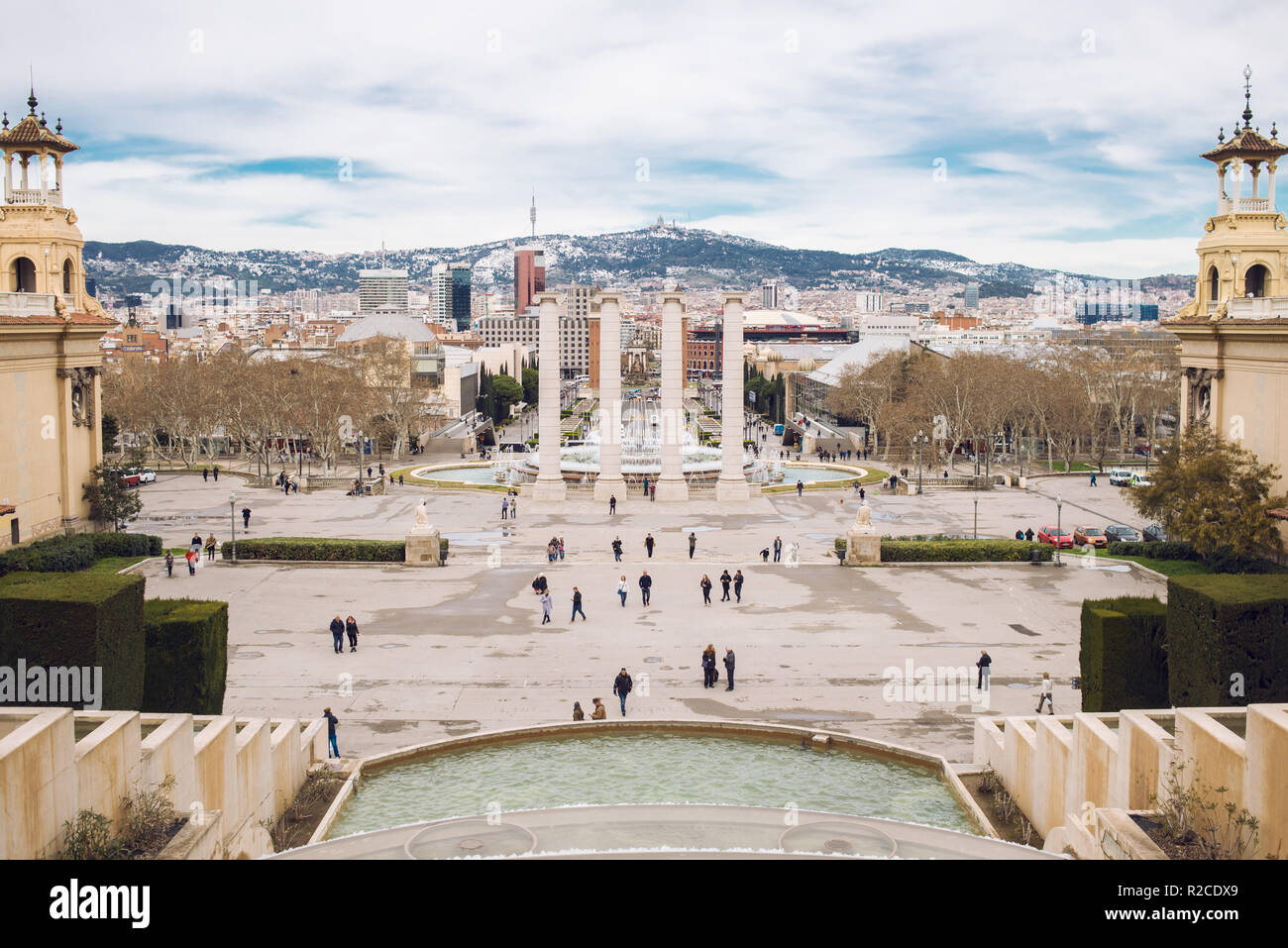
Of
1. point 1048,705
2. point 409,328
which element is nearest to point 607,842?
point 1048,705

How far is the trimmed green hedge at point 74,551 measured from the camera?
31.9m

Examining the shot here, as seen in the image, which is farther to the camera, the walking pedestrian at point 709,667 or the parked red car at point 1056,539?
the parked red car at point 1056,539

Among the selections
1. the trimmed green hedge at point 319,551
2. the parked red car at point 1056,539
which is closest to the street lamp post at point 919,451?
the parked red car at point 1056,539

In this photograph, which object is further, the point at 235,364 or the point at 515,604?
the point at 235,364

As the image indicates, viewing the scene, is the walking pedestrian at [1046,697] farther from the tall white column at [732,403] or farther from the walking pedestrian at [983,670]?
the tall white column at [732,403]

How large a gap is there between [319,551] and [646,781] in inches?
960

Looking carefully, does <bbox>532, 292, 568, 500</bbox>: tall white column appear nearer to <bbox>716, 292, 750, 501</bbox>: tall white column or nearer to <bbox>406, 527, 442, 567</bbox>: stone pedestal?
<bbox>716, 292, 750, 501</bbox>: tall white column

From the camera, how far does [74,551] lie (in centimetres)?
3569

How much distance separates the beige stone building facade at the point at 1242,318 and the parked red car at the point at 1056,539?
226 inches

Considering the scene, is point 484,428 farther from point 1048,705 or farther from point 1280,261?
point 1048,705

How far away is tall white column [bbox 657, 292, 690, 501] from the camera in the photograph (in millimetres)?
55125

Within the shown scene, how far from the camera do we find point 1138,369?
79938 millimetres
